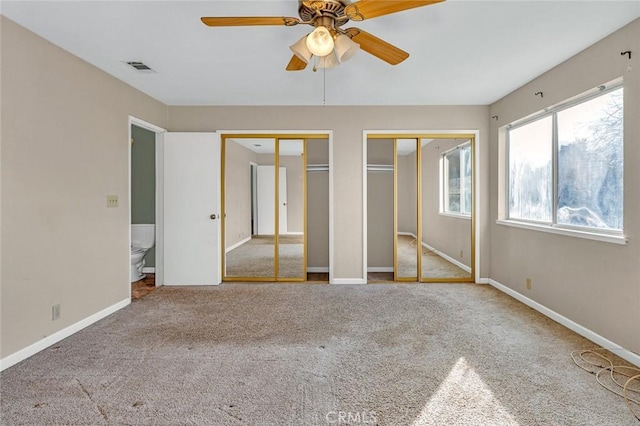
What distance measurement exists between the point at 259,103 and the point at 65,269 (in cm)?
288

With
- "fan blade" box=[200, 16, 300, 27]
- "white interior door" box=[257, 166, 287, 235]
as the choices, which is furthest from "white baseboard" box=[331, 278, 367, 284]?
"fan blade" box=[200, 16, 300, 27]

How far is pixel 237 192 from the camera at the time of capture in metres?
5.14

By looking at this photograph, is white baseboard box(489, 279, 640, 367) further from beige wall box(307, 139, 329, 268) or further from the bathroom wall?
the bathroom wall

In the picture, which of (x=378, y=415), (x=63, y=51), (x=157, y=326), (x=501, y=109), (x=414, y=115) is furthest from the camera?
(x=414, y=115)

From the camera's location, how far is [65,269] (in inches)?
110

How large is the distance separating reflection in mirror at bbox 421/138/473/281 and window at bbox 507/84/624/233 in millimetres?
941

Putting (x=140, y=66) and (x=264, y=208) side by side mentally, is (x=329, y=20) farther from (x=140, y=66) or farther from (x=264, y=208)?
(x=264, y=208)

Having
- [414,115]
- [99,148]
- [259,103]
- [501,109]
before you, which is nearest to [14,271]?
[99,148]

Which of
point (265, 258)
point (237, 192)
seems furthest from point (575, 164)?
point (237, 192)

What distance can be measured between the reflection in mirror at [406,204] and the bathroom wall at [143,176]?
374 cm

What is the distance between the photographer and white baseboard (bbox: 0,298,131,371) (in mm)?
2297

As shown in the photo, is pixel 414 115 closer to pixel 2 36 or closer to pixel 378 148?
pixel 378 148

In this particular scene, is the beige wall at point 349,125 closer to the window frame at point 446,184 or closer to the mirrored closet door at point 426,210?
the mirrored closet door at point 426,210

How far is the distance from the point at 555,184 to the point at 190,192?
426cm
